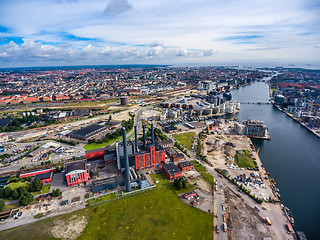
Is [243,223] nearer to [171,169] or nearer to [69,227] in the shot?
[171,169]

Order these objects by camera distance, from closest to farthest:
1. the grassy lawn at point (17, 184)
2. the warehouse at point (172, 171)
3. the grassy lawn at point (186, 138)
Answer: the grassy lawn at point (17, 184)
the warehouse at point (172, 171)
the grassy lawn at point (186, 138)

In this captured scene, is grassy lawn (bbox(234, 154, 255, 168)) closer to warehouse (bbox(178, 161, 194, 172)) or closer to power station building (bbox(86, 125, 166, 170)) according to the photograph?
warehouse (bbox(178, 161, 194, 172))

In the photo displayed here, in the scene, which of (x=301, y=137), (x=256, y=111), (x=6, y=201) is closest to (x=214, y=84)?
A: (x=256, y=111)

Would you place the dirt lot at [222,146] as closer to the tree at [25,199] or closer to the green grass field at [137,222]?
the green grass field at [137,222]

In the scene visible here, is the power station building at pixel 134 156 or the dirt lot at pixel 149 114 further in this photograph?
the dirt lot at pixel 149 114

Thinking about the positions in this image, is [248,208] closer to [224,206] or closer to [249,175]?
[224,206]

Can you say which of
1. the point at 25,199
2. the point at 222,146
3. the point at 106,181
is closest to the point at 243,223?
the point at 106,181

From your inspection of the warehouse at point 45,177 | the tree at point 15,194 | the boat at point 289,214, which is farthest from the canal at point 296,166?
the tree at point 15,194

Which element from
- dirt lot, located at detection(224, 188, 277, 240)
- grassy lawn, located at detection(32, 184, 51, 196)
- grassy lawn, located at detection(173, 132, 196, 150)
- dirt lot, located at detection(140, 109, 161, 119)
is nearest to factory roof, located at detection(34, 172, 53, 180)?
grassy lawn, located at detection(32, 184, 51, 196)
